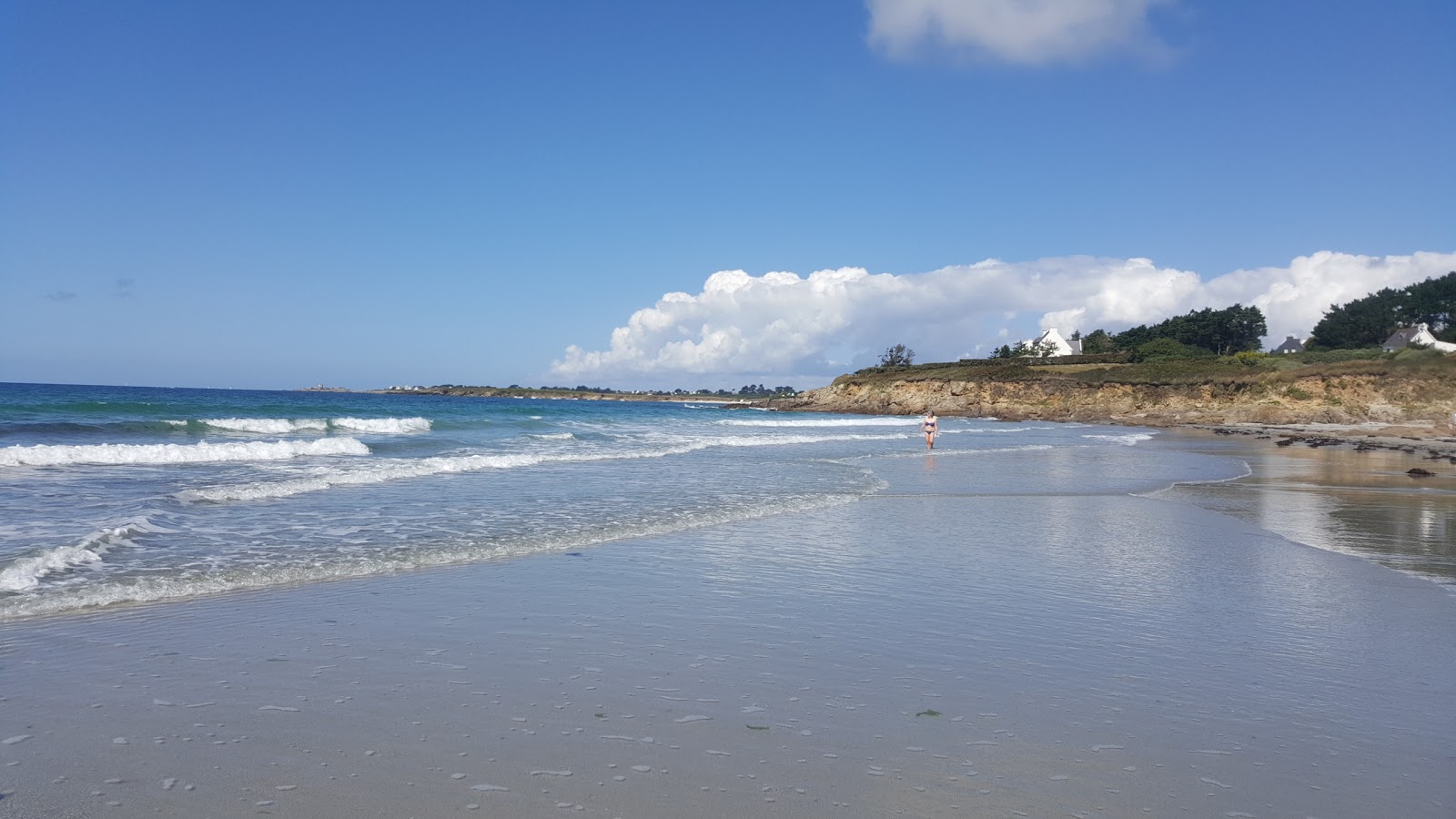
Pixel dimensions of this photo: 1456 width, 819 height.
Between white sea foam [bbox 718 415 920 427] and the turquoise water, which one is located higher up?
the turquoise water

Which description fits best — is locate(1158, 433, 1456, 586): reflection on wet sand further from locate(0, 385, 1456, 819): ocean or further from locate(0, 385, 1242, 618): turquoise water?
locate(0, 385, 1242, 618): turquoise water

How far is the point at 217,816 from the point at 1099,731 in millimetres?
3961

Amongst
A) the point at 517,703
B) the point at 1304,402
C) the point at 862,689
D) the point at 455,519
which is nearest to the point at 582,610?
the point at 517,703

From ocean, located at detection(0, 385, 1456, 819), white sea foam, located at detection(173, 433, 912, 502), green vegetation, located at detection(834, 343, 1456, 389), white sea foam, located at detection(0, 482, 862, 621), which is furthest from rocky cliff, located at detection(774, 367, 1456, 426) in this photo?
white sea foam, located at detection(0, 482, 862, 621)

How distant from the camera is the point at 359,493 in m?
14.0

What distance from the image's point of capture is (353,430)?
35.2 metres

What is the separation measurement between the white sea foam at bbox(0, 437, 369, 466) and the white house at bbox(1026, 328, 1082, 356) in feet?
344

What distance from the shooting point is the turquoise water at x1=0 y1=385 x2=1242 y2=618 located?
26.8 ft

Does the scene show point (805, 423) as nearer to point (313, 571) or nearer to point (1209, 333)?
point (313, 571)

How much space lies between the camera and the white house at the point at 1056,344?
116 meters

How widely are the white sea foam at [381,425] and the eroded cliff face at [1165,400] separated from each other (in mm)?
50220

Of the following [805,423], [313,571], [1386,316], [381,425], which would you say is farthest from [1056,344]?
[313,571]

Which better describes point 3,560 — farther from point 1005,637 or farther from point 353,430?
point 353,430

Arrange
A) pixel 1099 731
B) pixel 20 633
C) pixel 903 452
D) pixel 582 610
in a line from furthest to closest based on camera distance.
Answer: pixel 903 452 < pixel 582 610 < pixel 20 633 < pixel 1099 731
